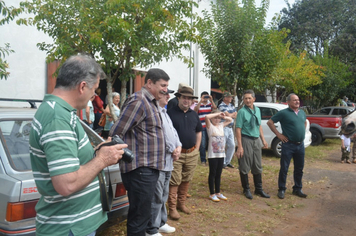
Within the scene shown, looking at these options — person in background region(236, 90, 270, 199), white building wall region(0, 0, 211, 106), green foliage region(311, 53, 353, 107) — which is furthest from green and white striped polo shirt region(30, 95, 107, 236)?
green foliage region(311, 53, 353, 107)

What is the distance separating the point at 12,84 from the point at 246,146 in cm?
591

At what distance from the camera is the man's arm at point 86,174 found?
1609 mm

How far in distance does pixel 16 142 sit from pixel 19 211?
86cm

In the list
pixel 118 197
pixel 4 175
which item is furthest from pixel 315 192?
pixel 4 175

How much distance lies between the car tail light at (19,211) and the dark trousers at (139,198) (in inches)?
34.1

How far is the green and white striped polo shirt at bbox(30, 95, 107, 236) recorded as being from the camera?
1.60 metres

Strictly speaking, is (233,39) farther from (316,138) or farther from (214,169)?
(316,138)

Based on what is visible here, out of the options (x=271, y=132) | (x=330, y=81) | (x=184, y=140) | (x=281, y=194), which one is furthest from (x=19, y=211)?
(x=330, y=81)

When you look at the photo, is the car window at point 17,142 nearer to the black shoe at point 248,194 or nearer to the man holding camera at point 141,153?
the man holding camera at point 141,153

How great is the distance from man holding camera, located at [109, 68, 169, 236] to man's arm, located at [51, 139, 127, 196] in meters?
1.16

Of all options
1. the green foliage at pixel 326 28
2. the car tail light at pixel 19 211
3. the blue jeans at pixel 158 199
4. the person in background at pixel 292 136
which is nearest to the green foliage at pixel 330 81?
the green foliage at pixel 326 28

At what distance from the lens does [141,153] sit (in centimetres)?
304

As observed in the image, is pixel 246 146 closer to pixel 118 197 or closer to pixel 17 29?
pixel 118 197

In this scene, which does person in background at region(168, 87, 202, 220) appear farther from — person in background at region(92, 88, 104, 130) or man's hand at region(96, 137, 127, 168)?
person in background at region(92, 88, 104, 130)
